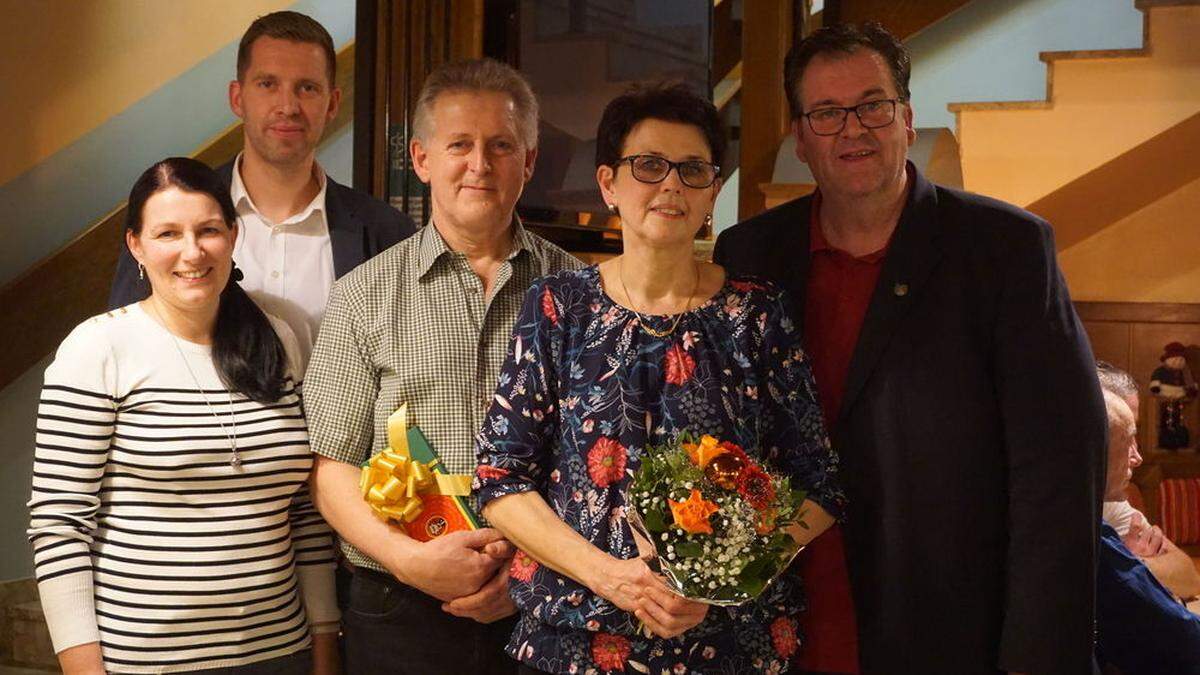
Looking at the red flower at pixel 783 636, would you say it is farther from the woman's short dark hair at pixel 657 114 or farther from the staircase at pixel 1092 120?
the staircase at pixel 1092 120

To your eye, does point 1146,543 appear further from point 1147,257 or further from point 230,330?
point 1147,257

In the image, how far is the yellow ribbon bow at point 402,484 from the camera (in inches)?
86.4

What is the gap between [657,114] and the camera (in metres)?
2.02

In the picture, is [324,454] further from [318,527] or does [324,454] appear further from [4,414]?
[4,414]

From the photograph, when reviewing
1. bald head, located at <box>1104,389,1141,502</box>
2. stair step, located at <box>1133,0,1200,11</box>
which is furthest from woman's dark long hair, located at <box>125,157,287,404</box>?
stair step, located at <box>1133,0,1200,11</box>

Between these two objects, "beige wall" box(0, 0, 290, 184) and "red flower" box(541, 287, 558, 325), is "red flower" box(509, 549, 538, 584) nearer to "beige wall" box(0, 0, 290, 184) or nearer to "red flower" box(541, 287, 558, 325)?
"red flower" box(541, 287, 558, 325)

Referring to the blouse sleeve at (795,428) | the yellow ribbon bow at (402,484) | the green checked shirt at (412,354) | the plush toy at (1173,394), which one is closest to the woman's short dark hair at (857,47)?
the blouse sleeve at (795,428)

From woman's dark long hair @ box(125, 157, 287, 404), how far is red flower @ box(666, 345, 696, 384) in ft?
2.51

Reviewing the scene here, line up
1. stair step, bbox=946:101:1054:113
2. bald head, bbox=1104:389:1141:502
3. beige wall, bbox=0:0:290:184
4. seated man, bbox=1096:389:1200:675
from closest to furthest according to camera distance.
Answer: seated man, bbox=1096:389:1200:675 < bald head, bbox=1104:389:1141:502 < beige wall, bbox=0:0:290:184 < stair step, bbox=946:101:1054:113

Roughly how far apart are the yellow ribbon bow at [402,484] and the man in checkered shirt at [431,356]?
39 mm

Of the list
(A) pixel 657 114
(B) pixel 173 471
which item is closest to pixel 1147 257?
(A) pixel 657 114

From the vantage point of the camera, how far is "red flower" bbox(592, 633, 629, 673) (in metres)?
1.94

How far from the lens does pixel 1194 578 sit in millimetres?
3215

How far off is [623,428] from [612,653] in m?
0.33
